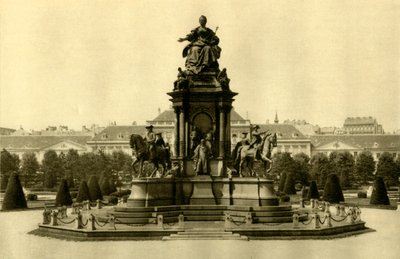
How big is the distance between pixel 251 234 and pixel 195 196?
5758 mm

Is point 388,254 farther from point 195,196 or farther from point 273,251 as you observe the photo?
point 195,196

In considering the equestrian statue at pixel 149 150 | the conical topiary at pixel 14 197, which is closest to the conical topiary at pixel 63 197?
the conical topiary at pixel 14 197

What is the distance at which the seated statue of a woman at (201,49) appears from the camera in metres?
30.0

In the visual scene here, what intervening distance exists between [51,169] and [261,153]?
5682 centimetres

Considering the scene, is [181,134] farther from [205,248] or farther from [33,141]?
[33,141]

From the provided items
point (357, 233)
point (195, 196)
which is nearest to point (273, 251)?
point (357, 233)

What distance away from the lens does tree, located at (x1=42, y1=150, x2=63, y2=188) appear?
70.2 meters

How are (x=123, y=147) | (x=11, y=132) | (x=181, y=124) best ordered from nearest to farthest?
(x=181, y=124), (x=123, y=147), (x=11, y=132)

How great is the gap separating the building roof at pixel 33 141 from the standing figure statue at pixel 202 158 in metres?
121

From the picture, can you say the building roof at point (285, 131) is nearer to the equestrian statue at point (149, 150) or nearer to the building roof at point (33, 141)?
the building roof at point (33, 141)

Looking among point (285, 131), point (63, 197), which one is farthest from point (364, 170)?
point (63, 197)

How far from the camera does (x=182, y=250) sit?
63.0 feet

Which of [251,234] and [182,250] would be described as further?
[251,234]

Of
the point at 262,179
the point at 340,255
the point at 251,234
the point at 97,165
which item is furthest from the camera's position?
the point at 97,165
